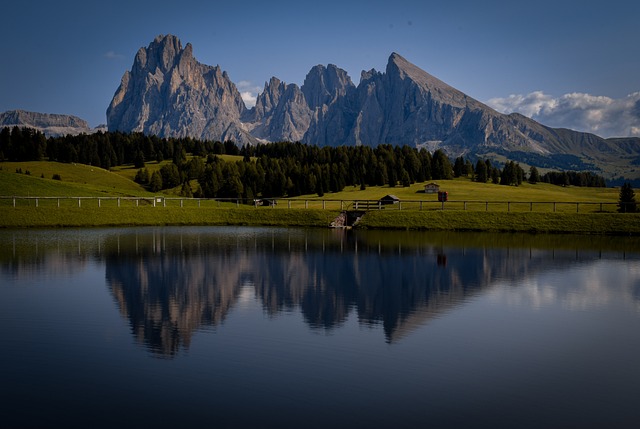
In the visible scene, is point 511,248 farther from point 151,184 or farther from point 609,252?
point 151,184

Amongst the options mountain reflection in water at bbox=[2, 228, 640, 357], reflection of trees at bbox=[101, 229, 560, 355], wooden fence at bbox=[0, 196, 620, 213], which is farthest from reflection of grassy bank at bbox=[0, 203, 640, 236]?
reflection of trees at bbox=[101, 229, 560, 355]

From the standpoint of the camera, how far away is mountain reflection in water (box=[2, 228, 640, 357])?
25766mm

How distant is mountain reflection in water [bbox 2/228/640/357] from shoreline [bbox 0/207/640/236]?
8.46m

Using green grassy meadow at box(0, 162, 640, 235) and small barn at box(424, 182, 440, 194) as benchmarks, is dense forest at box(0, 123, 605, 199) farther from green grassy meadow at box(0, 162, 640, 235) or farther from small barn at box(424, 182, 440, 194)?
green grassy meadow at box(0, 162, 640, 235)

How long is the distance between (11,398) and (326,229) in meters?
66.2

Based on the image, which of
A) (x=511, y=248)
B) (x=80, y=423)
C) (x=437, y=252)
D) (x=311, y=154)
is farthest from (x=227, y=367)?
(x=311, y=154)

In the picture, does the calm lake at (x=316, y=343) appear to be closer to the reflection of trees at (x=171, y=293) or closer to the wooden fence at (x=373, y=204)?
the reflection of trees at (x=171, y=293)

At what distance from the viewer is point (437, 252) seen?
51094 millimetres

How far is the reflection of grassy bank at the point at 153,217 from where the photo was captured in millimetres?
78281

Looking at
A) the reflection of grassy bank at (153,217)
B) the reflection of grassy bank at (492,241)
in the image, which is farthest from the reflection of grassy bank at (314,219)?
the reflection of grassy bank at (492,241)

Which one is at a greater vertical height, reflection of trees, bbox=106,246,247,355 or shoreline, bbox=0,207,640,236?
shoreline, bbox=0,207,640,236

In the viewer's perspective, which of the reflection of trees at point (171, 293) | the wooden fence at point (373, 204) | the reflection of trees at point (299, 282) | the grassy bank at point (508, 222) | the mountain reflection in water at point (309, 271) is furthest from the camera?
the wooden fence at point (373, 204)

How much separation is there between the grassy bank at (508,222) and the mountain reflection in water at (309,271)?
7.70 m

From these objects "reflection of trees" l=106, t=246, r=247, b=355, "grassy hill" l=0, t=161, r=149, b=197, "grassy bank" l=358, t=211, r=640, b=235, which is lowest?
"reflection of trees" l=106, t=246, r=247, b=355
